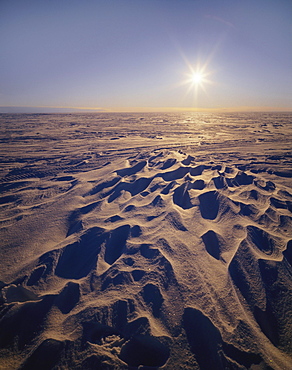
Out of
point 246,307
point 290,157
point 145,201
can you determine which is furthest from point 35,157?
point 290,157

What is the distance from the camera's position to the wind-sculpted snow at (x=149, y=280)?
162cm

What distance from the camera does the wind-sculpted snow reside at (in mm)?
1617

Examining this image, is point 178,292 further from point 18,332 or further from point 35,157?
point 35,157

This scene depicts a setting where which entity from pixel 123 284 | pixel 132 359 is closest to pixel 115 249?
pixel 123 284

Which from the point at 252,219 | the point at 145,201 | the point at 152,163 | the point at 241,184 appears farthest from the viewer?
the point at 152,163

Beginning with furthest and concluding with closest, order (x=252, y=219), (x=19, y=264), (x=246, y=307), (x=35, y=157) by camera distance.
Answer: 1. (x=35, y=157)
2. (x=252, y=219)
3. (x=19, y=264)
4. (x=246, y=307)

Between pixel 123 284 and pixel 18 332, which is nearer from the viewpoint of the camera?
pixel 18 332

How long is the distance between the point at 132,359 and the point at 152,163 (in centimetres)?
486

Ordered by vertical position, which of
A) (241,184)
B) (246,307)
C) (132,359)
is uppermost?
(241,184)

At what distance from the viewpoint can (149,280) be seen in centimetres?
216

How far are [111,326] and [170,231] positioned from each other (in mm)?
1463

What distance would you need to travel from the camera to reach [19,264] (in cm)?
246

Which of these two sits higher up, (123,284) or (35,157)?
(35,157)

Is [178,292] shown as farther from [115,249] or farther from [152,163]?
[152,163]
